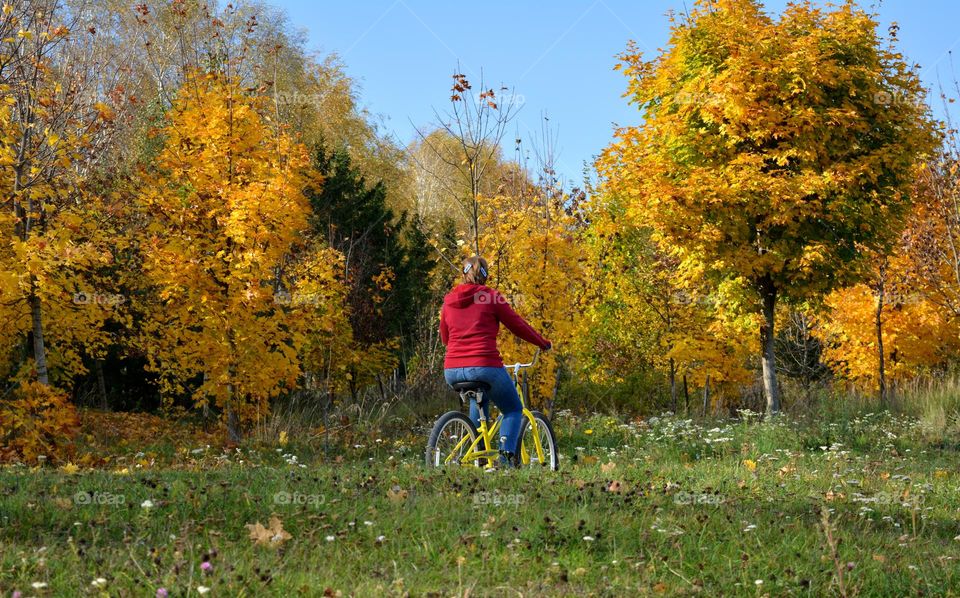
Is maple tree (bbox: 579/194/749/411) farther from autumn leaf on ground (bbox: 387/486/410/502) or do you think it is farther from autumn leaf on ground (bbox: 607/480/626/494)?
autumn leaf on ground (bbox: 387/486/410/502)

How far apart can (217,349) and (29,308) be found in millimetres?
2239

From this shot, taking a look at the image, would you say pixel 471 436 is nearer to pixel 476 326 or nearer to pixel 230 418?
pixel 476 326

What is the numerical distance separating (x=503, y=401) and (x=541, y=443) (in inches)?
26.5

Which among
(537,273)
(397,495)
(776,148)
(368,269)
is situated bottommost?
(397,495)

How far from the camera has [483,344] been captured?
6.64 meters

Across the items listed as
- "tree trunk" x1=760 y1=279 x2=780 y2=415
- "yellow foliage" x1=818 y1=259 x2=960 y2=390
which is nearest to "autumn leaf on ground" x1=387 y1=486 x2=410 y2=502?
"tree trunk" x1=760 y1=279 x2=780 y2=415

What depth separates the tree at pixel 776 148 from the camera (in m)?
13.3

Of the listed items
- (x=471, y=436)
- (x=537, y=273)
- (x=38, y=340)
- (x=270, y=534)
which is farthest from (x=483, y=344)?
(x=537, y=273)

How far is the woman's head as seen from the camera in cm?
681

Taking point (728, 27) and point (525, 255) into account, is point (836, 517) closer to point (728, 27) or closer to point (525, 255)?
point (525, 255)

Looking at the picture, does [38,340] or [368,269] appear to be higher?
[368,269]

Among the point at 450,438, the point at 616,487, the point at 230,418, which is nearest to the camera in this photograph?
the point at 616,487

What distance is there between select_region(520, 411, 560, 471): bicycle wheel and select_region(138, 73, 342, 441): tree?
493 cm

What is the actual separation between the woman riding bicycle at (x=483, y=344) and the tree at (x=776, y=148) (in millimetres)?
7266
